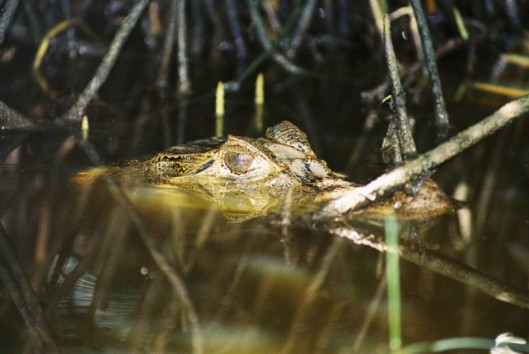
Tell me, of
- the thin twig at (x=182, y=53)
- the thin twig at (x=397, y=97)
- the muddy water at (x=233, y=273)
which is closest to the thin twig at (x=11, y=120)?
the muddy water at (x=233, y=273)

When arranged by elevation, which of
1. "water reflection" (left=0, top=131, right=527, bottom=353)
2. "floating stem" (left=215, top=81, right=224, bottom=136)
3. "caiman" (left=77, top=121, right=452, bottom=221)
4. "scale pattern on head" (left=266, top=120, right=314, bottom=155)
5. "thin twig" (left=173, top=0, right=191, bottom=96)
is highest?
"thin twig" (left=173, top=0, right=191, bottom=96)

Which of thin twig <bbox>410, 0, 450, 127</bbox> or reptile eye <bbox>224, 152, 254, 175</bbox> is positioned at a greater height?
thin twig <bbox>410, 0, 450, 127</bbox>

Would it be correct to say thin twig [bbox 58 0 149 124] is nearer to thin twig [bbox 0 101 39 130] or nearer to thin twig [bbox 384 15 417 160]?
thin twig [bbox 0 101 39 130]

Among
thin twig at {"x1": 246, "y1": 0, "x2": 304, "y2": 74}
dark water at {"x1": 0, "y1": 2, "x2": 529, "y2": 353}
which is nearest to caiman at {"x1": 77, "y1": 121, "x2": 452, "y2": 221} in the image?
dark water at {"x1": 0, "y1": 2, "x2": 529, "y2": 353}

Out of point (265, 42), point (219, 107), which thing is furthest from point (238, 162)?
point (265, 42)

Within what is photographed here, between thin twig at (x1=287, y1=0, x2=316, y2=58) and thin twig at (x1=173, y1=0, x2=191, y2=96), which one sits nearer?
thin twig at (x1=173, y1=0, x2=191, y2=96)

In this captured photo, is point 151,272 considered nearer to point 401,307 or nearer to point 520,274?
point 401,307

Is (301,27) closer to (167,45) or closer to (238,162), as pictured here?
(167,45)
